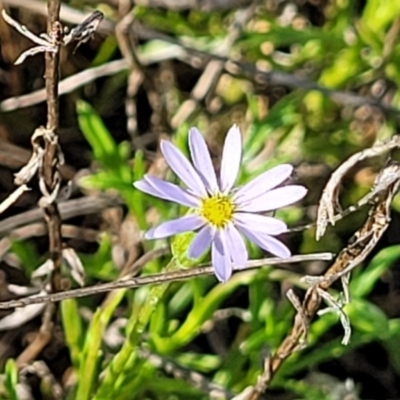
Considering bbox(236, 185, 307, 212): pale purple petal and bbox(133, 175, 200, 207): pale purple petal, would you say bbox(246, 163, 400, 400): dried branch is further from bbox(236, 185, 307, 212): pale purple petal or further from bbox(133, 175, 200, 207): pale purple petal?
bbox(133, 175, 200, 207): pale purple petal

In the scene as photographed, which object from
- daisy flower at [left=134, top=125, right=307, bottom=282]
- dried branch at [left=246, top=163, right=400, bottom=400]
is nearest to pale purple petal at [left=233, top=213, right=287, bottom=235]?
daisy flower at [left=134, top=125, right=307, bottom=282]

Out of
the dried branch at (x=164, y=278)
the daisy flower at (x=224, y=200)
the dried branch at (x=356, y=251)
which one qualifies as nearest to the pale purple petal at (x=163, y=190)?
the daisy flower at (x=224, y=200)

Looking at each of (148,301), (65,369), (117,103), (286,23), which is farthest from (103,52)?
(148,301)

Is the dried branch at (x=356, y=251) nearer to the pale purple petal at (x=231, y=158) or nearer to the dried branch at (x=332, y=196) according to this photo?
the dried branch at (x=332, y=196)

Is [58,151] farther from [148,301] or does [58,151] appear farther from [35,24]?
[35,24]

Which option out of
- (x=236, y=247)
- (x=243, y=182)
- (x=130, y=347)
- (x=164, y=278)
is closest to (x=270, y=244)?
(x=236, y=247)
